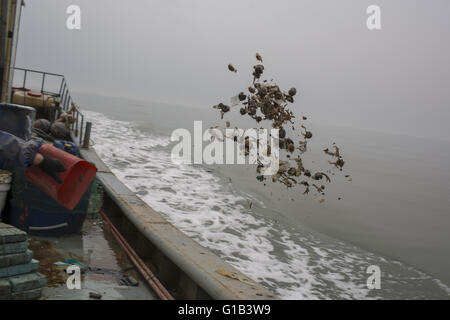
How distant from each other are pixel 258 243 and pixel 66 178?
775cm

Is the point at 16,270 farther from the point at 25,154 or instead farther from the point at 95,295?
the point at 25,154

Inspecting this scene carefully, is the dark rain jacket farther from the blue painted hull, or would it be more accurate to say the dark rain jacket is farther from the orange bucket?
the blue painted hull

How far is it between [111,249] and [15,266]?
2.12 m

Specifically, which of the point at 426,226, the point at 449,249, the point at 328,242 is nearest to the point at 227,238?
the point at 328,242

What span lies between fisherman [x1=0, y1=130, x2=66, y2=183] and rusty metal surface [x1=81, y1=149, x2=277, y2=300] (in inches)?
68.1

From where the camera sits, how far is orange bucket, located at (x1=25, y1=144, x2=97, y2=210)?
4.87m

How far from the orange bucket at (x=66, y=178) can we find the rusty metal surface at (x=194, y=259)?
3.83ft

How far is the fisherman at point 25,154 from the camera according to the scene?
4.26 m

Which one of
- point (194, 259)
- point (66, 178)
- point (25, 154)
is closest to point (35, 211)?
point (66, 178)

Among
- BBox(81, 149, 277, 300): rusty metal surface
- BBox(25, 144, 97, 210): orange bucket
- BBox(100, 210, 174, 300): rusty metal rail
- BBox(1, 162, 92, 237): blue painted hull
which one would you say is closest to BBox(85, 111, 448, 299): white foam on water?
BBox(81, 149, 277, 300): rusty metal surface

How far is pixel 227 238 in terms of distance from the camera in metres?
11.3

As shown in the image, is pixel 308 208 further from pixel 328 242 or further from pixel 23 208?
pixel 23 208
